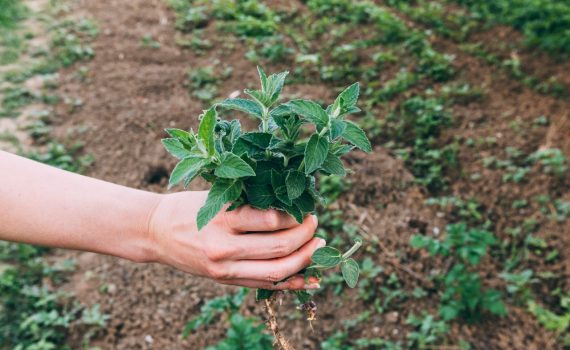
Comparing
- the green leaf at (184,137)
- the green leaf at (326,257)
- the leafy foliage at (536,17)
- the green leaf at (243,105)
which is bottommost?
the leafy foliage at (536,17)

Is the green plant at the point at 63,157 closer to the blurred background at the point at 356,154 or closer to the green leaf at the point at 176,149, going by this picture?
the blurred background at the point at 356,154

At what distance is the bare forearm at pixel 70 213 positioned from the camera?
5.32 ft

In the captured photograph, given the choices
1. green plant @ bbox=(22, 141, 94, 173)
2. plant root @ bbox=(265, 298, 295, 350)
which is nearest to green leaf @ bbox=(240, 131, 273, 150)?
plant root @ bbox=(265, 298, 295, 350)

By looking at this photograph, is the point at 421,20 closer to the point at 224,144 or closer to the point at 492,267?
the point at 492,267

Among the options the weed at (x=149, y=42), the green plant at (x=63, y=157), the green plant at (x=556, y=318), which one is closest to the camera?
the green plant at (x=556, y=318)

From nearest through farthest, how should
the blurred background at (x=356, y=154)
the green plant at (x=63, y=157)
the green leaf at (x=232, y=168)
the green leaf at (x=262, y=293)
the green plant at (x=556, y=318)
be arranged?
the green leaf at (x=232, y=168) < the green leaf at (x=262, y=293) < the green plant at (x=556, y=318) < the blurred background at (x=356, y=154) < the green plant at (x=63, y=157)

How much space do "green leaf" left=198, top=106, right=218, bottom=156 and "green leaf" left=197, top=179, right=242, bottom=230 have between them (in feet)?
0.31

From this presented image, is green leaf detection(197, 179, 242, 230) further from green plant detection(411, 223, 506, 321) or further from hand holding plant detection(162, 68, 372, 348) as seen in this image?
green plant detection(411, 223, 506, 321)

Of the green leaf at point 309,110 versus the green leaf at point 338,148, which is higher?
the green leaf at point 309,110

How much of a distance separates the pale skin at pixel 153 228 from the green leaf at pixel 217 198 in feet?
0.38

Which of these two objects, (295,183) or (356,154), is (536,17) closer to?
(356,154)

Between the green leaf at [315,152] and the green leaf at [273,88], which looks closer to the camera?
the green leaf at [315,152]

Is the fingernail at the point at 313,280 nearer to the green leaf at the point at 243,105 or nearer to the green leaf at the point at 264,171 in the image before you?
the green leaf at the point at 264,171

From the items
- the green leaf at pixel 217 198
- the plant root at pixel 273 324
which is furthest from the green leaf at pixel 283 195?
the plant root at pixel 273 324
